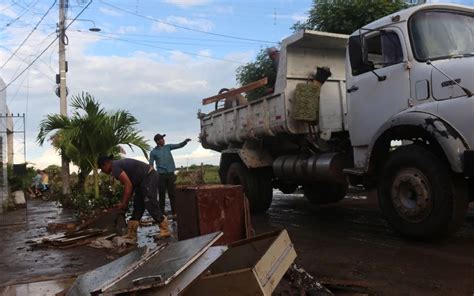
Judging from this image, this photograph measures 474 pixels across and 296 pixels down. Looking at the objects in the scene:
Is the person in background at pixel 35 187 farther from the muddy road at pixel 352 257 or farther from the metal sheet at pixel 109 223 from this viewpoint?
the metal sheet at pixel 109 223

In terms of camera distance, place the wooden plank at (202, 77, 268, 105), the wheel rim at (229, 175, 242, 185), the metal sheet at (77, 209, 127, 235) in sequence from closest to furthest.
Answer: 1. the metal sheet at (77, 209, 127, 235)
2. the wooden plank at (202, 77, 268, 105)
3. the wheel rim at (229, 175, 242, 185)

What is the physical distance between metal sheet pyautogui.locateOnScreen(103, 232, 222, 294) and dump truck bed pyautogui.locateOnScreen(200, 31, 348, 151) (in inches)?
172

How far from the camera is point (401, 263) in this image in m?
5.59

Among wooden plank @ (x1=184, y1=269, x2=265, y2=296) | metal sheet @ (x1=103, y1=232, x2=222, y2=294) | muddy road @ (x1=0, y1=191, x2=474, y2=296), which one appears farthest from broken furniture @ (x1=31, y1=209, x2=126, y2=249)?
wooden plank @ (x1=184, y1=269, x2=265, y2=296)

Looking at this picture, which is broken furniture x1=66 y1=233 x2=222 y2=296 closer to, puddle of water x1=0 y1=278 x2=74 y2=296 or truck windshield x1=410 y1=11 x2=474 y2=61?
puddle of water x1=0 y1=278 x2=74 y2=296

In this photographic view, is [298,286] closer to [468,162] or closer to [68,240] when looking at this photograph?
[468,162]

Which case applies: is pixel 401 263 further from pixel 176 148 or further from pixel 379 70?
pixel 176 148

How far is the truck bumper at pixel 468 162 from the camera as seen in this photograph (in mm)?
5578

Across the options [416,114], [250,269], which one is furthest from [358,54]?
[250,269]

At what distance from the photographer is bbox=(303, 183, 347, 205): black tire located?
10695mm

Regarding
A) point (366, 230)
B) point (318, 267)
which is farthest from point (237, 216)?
point (366, 230)

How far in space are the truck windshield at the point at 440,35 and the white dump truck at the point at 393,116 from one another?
1 cm

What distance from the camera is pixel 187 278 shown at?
3676 millimetres

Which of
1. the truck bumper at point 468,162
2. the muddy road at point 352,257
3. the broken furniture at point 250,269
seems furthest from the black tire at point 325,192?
the broken furniture at point 250,269
